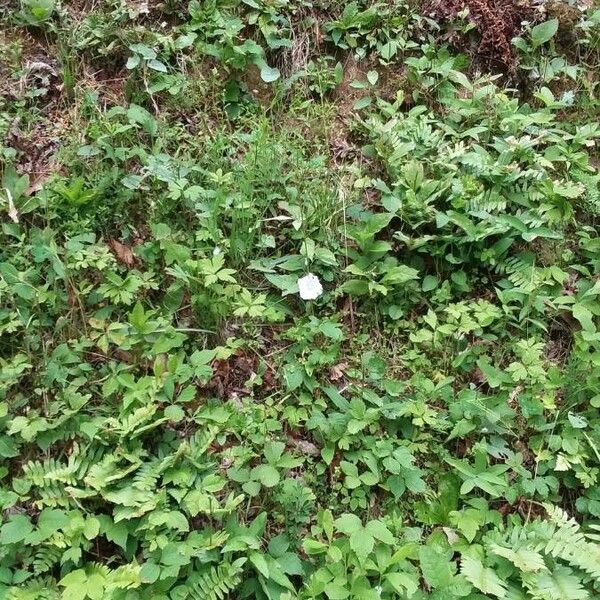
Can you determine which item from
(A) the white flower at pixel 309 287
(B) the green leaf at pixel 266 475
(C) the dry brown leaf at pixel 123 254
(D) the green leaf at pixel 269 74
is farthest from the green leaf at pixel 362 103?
(B) the green leaf at pixel 266 475

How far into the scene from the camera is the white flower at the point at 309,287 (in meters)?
3.15

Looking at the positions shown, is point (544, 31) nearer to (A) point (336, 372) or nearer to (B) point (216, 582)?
(A) point (336, 372)

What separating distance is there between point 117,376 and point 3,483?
67 cm

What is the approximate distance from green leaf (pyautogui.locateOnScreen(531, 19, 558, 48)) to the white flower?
223cm

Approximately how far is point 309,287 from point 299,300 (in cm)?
16

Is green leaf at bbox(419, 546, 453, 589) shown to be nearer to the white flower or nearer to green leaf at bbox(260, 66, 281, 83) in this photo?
the white flower

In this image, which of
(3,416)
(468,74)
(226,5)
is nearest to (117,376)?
(3,416)

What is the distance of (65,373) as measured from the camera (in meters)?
2.91

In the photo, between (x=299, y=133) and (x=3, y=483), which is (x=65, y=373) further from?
(x=299, y=133)

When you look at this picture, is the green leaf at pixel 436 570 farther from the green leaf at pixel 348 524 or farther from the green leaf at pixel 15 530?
the green leaf at pixel 15 530

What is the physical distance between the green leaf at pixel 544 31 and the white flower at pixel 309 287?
2229 mm

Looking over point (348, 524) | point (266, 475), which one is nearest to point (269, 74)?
point (266, 475)

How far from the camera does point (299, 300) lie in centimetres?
329

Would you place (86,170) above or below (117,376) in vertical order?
above
